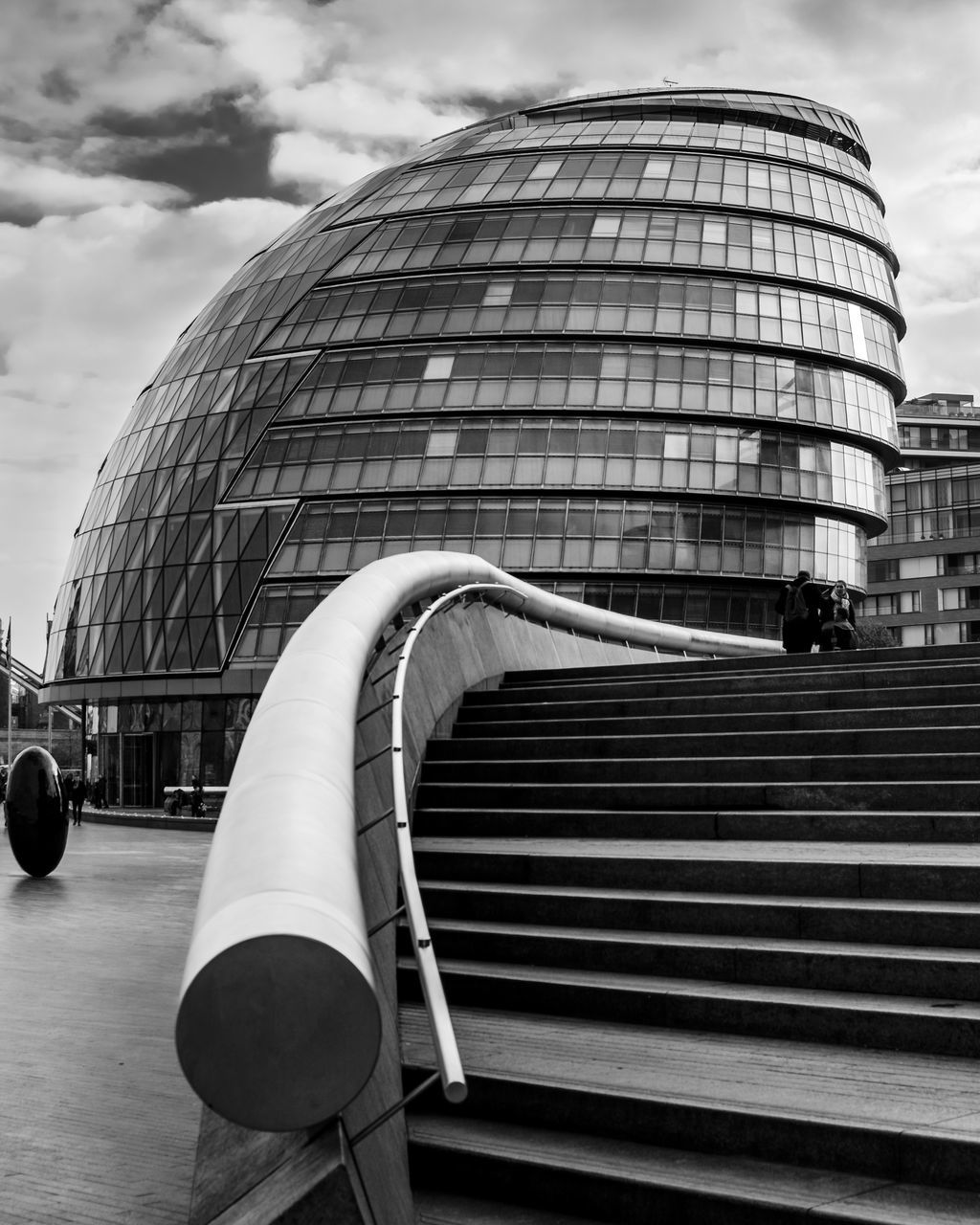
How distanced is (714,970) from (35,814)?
13.9 metres

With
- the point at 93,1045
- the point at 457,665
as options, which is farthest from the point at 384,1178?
the point at 457,665

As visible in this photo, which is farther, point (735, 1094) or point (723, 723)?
point (723, 723)

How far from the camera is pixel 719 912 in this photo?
21.9ft

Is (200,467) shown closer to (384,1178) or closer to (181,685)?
(181,685)

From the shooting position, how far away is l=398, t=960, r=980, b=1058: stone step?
5.44m

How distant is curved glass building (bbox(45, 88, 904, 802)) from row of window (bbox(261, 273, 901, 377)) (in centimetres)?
9

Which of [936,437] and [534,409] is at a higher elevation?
[936,437]

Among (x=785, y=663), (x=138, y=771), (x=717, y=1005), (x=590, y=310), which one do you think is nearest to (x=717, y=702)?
(x=785, y=663)

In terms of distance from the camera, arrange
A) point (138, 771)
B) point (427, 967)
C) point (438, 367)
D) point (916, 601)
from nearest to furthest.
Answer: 1. point (427, 967)
2. point (438, 367)
3. point (138, 771)
4. point (916, 601)

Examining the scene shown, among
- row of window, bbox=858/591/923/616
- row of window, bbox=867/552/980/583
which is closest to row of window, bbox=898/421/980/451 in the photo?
row of window, bbox=867/552/980/583

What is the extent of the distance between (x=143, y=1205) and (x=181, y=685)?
4523 cm

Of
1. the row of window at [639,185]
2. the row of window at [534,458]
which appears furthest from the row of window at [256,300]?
Answer: the row of window at [534,458]

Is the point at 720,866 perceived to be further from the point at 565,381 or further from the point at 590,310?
the point at 590,310

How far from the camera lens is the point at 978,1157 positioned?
443cm
